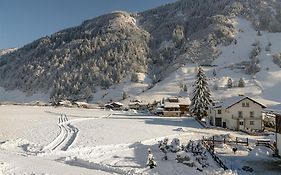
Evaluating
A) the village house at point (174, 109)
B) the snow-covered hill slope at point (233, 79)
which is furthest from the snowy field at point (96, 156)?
the snow-covered hill slope at point (233, 79)

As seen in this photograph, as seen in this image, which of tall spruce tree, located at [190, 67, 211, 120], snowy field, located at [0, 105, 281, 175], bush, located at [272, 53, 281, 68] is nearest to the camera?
snowy field, located at [0, 105, 281, 175]

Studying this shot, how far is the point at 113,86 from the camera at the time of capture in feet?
640

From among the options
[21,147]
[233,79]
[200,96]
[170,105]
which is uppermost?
[233,79]

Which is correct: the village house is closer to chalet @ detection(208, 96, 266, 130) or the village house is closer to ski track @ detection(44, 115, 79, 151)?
chalet @ detection(208, 96, 266, 130)

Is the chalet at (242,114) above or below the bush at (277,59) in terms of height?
below

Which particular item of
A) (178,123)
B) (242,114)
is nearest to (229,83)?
(242,114)

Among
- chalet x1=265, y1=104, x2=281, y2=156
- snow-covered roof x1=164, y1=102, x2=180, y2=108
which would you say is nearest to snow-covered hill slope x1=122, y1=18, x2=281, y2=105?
snow-covered roof x1=164, y1=102, x2=180, y2=108

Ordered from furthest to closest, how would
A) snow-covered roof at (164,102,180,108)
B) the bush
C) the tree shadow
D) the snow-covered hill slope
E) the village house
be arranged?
the bush < the snow-covered hill slope < snow-covered roof at (164,102,180,108) < the village house < the tree shadow

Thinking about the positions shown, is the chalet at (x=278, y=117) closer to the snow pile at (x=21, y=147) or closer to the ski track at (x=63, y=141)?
the ski track at (x=63, y=141)

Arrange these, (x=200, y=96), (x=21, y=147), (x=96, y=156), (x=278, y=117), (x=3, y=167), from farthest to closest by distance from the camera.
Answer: (x=200, y=96)
(x=21, y=147)
(x=278, y=117)
(x=96, y=156)
(x=3, y=167)

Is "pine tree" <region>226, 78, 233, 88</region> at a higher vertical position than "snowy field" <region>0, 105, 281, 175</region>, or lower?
higher

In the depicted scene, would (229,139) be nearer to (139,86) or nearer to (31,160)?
(31,160)

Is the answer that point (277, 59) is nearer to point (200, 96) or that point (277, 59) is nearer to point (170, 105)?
point (170, 105)

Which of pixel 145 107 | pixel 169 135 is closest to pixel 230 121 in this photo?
pixel 169 135
